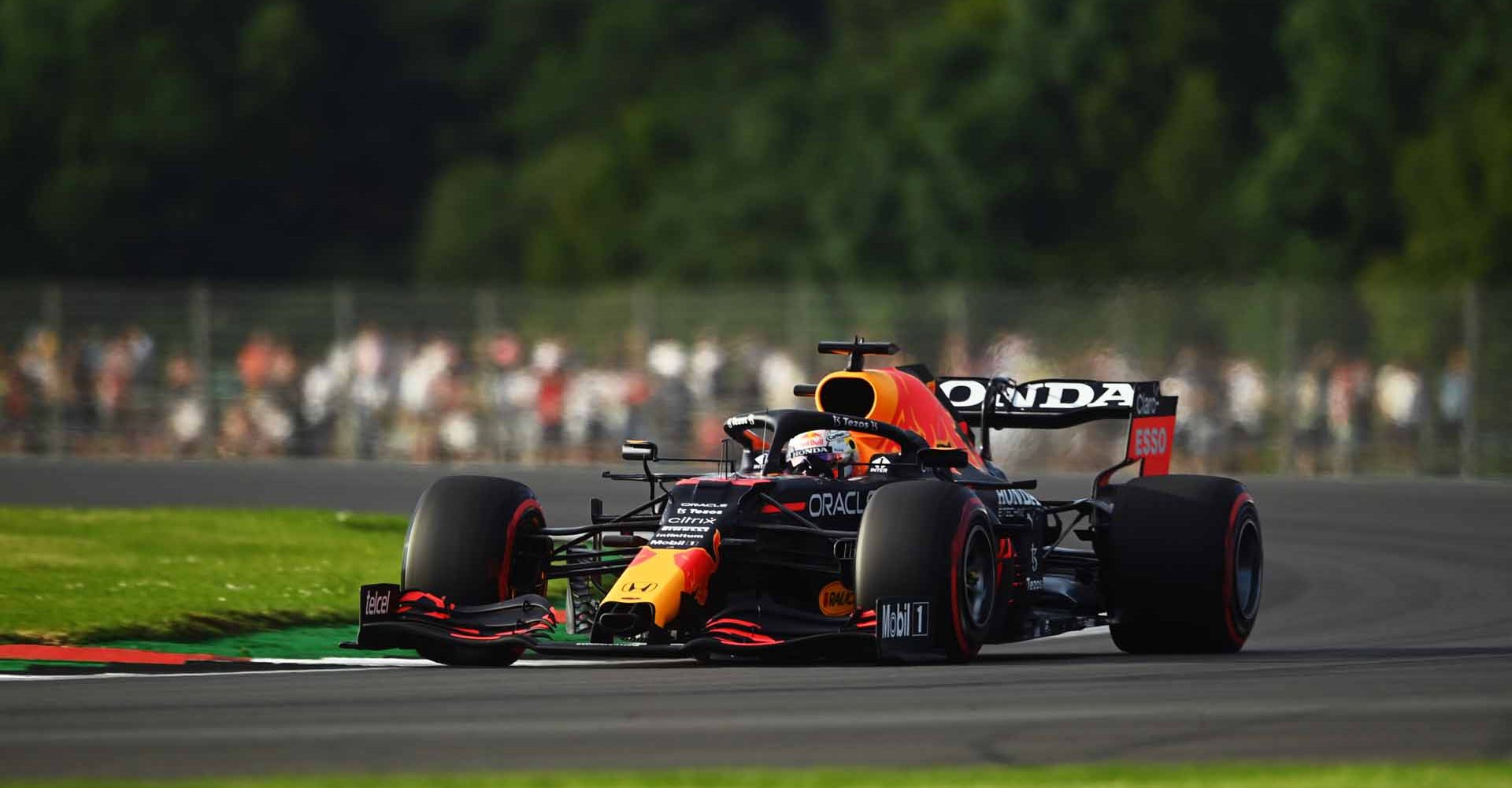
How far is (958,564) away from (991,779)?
3938 millimetres

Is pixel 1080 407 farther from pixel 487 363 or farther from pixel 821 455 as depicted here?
pixel 487 363

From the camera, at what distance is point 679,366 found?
3566cm

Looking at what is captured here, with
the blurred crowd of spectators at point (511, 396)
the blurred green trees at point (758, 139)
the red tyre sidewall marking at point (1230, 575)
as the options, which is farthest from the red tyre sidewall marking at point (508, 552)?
the blurred green trees at point (758, 139)

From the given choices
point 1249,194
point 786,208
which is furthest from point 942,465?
point 786,208

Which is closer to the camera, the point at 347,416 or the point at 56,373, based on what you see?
the point at 347,416

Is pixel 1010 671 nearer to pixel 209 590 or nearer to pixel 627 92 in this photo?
pixel 209 590

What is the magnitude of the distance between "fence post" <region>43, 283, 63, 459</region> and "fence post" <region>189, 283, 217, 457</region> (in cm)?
146

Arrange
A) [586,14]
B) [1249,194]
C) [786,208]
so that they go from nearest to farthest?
[1249,194] < [786,208] < [586,14]

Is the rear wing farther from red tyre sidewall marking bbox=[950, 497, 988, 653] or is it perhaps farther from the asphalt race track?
red tyre sidewall marking bbox=[950, 497, 988, 653]

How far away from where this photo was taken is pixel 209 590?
55.6ft

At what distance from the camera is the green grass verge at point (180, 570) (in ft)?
50.9

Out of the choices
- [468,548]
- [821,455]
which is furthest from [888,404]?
[468,548]

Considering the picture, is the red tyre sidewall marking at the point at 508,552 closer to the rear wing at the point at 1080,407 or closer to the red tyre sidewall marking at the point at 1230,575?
the rear wing at the point at 1080,407

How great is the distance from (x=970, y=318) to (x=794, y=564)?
69.3 ft
